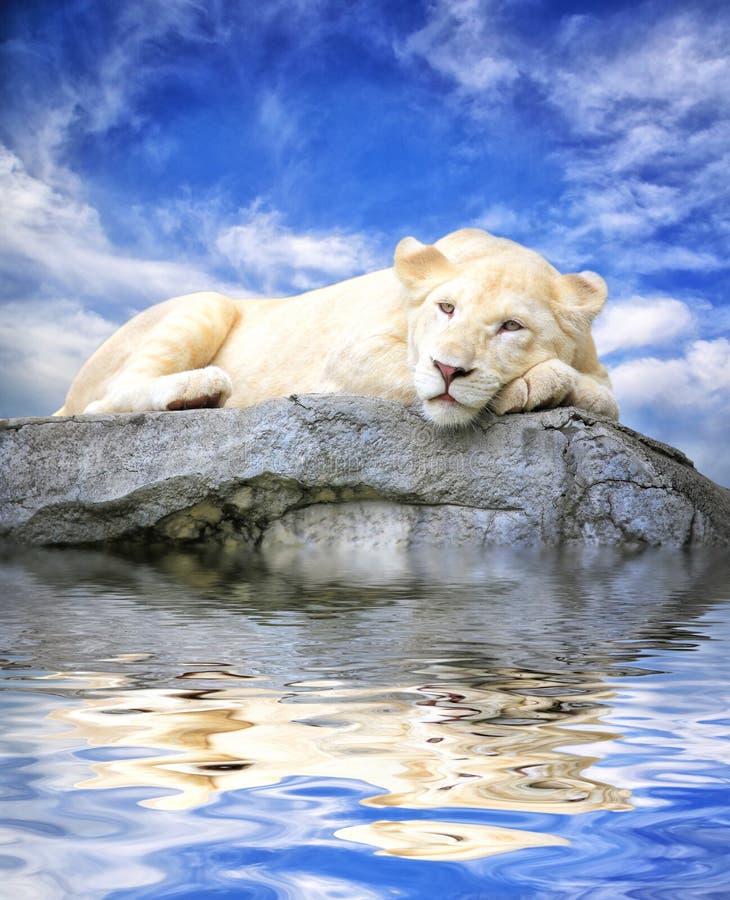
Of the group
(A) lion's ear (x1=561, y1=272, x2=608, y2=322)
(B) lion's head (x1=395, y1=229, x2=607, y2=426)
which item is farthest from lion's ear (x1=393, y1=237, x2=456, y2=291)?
(A) lion's ear (x1=561, y1=272, x2=608, y2=322)

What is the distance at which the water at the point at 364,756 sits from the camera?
0.75m

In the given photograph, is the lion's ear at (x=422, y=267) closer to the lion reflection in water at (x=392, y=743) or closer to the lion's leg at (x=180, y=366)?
the lion's leg at (x=180, y=366)

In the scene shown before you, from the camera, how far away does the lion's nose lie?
4008mm

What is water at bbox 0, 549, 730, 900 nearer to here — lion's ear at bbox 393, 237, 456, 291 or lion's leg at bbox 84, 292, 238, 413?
lion's ear at bbox 393, 237, 456, 291

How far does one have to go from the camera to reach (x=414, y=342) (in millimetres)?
4516

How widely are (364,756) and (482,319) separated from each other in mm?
3348

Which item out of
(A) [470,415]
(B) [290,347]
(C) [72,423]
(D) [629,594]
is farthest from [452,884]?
(B) [290,347]

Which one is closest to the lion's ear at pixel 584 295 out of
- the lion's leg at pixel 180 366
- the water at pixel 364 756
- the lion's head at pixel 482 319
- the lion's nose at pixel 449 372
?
the lion's head at pixel 482 319

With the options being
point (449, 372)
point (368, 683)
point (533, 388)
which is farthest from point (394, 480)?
point (368, 683)

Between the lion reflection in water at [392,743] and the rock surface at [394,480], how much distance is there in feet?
9.78

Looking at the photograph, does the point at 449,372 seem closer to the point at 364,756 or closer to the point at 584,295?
the point at 584,295

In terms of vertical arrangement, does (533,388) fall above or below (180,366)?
below

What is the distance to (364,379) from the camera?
477 cm

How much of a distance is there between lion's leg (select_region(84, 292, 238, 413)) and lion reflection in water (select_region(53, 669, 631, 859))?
3.56m
